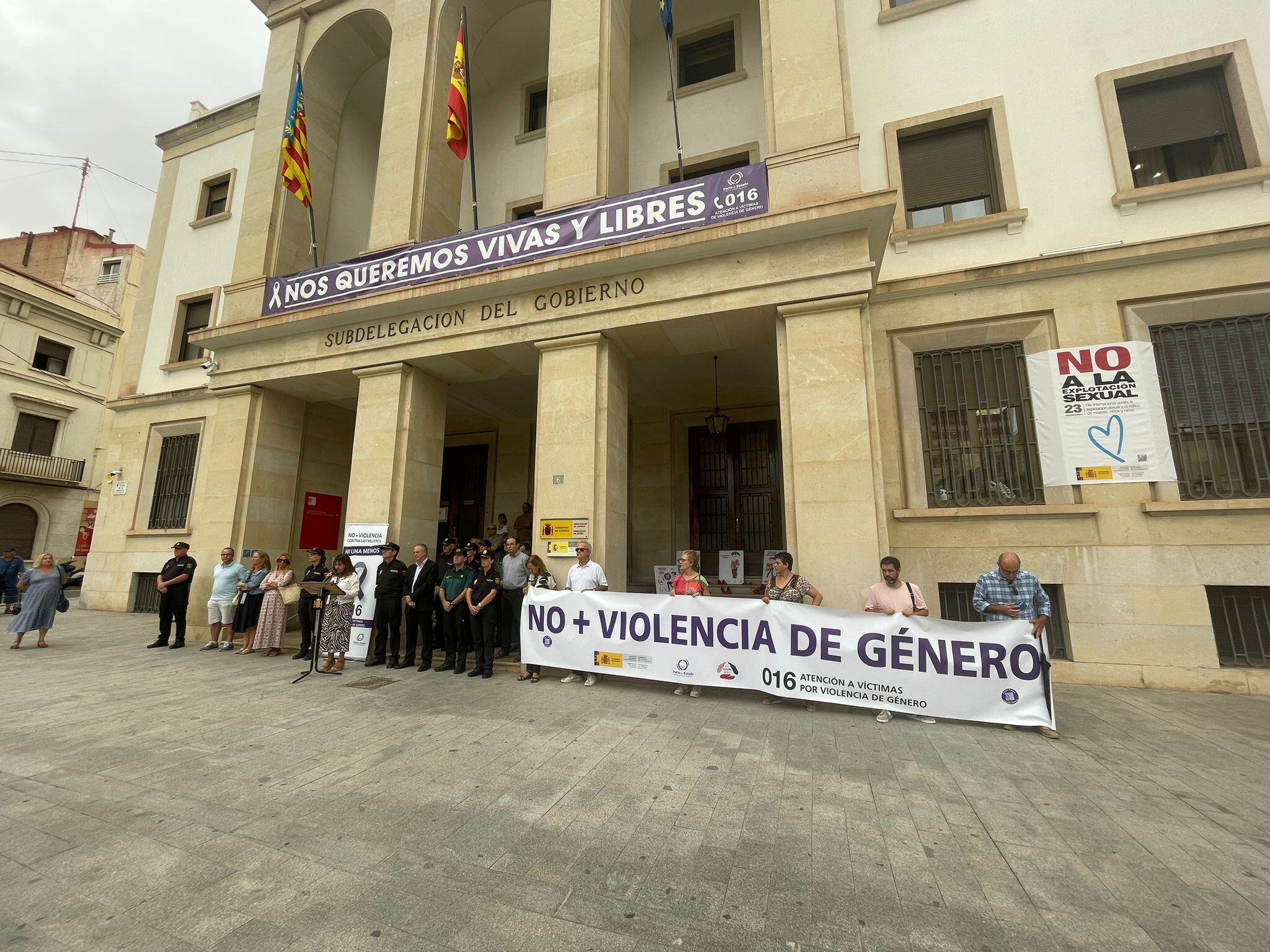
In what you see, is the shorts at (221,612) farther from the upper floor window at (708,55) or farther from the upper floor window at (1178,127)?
the upper floor window at (1178,127)

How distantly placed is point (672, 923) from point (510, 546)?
245 inches

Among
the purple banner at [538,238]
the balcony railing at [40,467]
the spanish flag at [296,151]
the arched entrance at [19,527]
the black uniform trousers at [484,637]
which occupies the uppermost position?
the spanish flag at [296,151]

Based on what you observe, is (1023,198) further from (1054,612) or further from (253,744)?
(253,744)

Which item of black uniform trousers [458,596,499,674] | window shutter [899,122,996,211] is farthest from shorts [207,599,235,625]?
window shutter [899,122,996,211]

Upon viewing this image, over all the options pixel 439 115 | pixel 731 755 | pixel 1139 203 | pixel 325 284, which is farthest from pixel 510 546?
pixel 1139 203

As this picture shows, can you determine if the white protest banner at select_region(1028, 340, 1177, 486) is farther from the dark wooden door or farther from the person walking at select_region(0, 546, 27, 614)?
the person walking at select_region(0, 546, 27, 614)

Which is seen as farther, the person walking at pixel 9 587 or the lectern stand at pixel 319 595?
the person walking at pixel 9 587

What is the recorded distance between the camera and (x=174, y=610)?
9797 millimetres

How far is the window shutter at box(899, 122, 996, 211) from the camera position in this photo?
9.00 meters

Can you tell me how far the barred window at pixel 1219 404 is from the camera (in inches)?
283

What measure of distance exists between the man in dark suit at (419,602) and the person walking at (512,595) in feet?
3.50

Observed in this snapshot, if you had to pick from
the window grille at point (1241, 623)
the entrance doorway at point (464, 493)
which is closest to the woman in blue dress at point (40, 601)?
the entrance doorway at point (464, 493)

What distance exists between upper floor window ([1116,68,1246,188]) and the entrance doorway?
15.0m

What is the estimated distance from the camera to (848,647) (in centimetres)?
574
